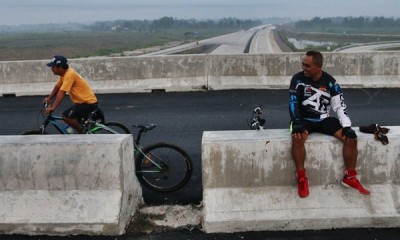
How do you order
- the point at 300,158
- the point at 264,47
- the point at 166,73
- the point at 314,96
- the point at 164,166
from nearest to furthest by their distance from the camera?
the point at 300,158, the point at 314,96, the point at 164,166, the point at 166,73, the point at 264,47

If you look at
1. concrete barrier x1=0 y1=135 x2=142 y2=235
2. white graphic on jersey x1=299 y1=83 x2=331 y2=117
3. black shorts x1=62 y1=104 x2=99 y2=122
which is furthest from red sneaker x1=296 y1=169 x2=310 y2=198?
black shorts x1=62 y1=104 x2=99 y2=122

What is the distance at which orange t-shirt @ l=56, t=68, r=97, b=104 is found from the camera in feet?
22.0

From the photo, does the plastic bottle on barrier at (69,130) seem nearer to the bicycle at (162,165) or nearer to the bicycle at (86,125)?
the bicycle at (86,125)

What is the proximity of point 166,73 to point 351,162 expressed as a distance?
31.5 ft

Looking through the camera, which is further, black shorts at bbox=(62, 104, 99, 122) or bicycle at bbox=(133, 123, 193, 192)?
black shorts at bbox=(62, 104, 99, 122)

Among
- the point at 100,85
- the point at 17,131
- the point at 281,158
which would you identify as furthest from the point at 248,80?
the point at 281,158

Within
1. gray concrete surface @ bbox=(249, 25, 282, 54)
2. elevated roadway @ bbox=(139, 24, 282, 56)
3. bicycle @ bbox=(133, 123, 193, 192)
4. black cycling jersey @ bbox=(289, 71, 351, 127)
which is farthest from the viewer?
elevated roadway @ bbox=(139, 24, 282, 56)

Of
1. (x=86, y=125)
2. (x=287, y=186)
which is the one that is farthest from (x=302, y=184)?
(x=86, y=125)

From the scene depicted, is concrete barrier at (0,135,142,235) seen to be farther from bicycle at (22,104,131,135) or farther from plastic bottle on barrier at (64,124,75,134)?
plastic bottle on barrier at (64,124,75,134)

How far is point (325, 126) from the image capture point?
5.21 meters

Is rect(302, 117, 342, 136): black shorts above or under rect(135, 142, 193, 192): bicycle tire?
above

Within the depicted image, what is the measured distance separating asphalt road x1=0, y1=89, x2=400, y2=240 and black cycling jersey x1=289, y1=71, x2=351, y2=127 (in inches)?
73.6

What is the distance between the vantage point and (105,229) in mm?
4797

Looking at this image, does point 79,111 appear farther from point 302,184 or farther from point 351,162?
point 351,162
